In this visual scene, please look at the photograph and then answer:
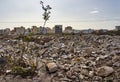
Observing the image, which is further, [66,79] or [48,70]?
[48,70]

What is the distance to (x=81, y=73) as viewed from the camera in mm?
7320

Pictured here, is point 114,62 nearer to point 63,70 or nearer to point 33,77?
point 63,70

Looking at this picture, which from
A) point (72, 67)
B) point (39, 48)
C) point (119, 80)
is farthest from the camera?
point (39, 48)

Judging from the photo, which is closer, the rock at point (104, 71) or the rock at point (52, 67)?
the rock at point (104, 71)

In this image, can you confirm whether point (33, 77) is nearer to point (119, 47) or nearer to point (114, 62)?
point (114, 62)

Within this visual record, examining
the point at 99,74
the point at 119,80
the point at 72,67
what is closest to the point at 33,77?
the point at 72,67

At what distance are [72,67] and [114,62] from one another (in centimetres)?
135

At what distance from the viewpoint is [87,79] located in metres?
7.07

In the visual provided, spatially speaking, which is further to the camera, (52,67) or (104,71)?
(52,67)

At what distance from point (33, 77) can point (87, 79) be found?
5.11 ft

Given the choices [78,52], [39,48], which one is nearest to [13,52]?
[39,48]

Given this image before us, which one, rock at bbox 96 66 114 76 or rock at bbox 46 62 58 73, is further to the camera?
rock at bbox 46 62 58 73

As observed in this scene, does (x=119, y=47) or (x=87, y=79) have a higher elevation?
(x=119, y=47)

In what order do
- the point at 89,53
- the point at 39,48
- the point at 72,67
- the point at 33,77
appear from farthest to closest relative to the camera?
the point at 39,48 → the point at 89,53 → the point at 72,67 → the point at 33,77
